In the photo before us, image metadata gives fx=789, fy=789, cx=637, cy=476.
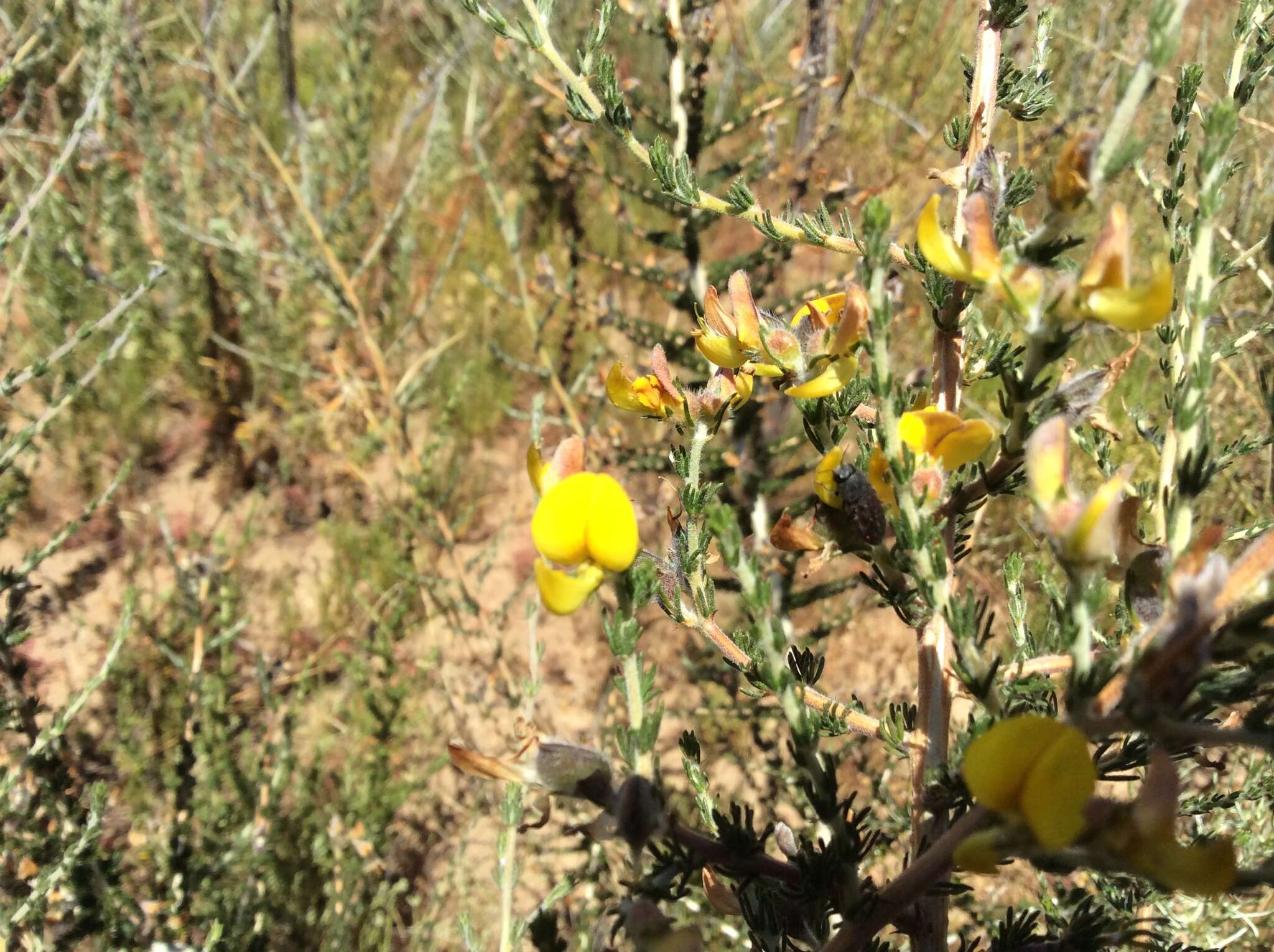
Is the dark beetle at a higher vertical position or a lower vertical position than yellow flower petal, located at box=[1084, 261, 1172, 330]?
lower

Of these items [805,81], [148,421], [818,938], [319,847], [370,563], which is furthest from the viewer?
[148,421]

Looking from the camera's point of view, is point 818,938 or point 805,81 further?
point 805,81

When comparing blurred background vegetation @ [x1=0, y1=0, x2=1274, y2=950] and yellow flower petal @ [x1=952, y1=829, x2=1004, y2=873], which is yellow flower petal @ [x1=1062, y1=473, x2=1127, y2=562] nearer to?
yellow flower petal @ [x1=952, y1=829, x2=1004, y2=873]

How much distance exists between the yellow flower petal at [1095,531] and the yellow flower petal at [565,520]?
30cm

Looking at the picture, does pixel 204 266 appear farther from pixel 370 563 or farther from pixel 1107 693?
pixel 1107 693

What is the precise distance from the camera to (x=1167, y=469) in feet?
2.35

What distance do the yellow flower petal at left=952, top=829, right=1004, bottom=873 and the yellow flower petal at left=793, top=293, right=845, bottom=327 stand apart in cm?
39

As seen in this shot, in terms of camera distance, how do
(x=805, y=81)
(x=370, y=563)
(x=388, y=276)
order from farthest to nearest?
(x=388, y=276), (x=370, y=563), (x=805, y=81)

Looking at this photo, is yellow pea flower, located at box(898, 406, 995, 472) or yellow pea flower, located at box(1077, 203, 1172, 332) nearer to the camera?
yellow pea flower, located at box(1077, 203, 1172, 332)

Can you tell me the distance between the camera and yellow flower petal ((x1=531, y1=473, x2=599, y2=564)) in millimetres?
540

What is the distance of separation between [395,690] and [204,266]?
7.27 feet

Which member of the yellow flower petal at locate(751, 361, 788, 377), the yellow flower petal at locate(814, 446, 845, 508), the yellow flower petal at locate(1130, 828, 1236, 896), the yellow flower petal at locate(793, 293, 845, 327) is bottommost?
the yellow flower petal at locate(1130, 828, 1236, 896)

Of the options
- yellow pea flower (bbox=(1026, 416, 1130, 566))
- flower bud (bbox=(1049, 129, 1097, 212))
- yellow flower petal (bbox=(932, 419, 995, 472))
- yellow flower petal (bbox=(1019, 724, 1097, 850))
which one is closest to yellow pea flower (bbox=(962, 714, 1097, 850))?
yellow flower petal (bbox=(1019, 724, 1097, 850))

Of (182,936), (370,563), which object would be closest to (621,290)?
(370,563)
